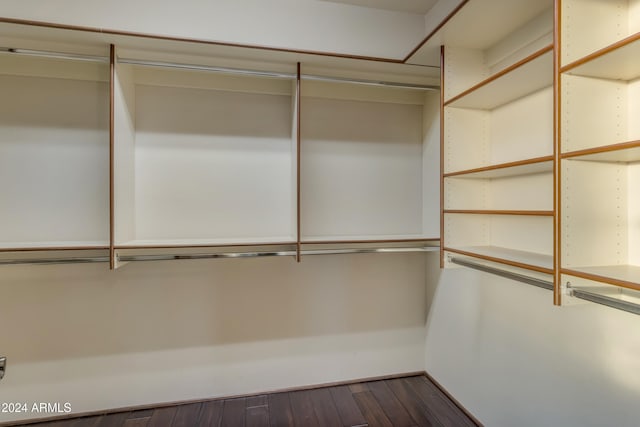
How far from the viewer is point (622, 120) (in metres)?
1.18

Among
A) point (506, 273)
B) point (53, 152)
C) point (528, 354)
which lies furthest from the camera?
point (53, 152)

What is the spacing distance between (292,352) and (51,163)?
213 centimetres

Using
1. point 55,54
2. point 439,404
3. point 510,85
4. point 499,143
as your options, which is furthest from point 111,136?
point 439,404

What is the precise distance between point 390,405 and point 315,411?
0.54 meters

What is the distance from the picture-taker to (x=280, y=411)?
211 cm

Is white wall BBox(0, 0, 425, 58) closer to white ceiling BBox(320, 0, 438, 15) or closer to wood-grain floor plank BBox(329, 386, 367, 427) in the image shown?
white ceiling BBox(320, 0, 438, 15)

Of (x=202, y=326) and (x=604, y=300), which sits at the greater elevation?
(x=604, y=300)

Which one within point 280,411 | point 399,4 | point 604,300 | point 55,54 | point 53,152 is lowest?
point 280,411

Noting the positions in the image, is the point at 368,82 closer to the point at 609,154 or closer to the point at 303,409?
the point at 609,154

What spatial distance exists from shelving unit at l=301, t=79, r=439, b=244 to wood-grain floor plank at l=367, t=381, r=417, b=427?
3.92ft

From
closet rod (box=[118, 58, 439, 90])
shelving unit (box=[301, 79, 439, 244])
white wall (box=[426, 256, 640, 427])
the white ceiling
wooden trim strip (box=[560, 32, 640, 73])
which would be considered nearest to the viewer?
wooden trim strip (box=[560, 32, 640, 73])

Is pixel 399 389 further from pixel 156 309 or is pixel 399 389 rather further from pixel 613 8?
pixel 613 8

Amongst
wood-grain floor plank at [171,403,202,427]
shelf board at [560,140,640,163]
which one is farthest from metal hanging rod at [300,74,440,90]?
wood-grain floor plank at [171,403,202,427]

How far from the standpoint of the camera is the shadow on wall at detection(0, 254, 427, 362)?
199 cm
